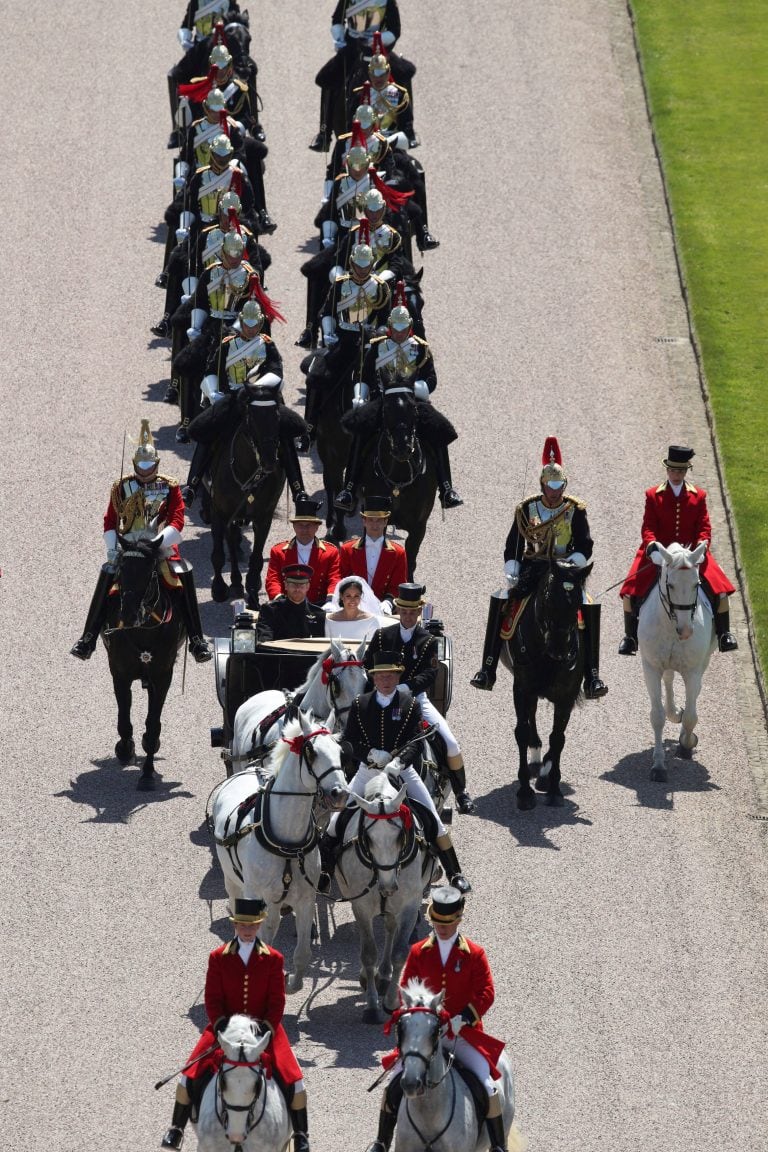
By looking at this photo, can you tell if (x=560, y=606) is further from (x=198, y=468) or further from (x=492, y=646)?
(x=198, y=468)

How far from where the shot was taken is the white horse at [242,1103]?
1645 cm

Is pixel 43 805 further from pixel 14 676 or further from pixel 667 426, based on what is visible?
pixel 667 426

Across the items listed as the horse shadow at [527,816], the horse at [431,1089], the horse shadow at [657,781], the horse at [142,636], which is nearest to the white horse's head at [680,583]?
the horse shadow at [657,781]

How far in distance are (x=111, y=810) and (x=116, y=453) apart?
9722mm

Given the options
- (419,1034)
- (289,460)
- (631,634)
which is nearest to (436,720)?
(631,634)

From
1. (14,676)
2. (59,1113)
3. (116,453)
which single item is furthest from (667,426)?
(59,1113)

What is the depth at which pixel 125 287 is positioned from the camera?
127 feet

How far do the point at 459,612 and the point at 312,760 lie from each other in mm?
10183

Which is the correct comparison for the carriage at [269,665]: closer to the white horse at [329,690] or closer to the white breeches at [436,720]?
the white breeches at [436,720]

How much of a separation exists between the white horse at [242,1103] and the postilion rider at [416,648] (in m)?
6.06

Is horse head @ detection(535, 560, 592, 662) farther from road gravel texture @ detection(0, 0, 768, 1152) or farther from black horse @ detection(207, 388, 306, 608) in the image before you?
black horse @ detection(207, 388, 306, 608)

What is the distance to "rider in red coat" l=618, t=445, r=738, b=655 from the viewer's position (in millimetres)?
26766

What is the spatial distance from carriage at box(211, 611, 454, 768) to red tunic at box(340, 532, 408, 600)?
179cm

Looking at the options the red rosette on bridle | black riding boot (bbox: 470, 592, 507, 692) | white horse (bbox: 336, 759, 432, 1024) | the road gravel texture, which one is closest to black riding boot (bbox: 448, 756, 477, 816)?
the road gravel texture
